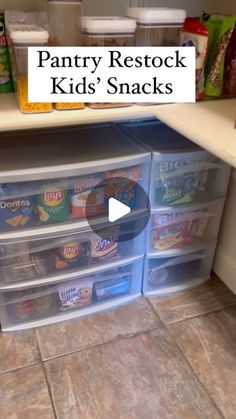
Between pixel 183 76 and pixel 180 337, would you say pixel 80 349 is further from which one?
pixel 183 76

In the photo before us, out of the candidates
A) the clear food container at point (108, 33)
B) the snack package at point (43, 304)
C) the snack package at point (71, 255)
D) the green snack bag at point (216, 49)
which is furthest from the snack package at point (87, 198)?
the green snack bag at point (216, 49)

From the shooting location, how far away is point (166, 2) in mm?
1152

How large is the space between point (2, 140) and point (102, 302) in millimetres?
665

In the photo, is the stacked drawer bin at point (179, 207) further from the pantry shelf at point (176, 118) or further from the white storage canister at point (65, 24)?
the white storage canister at point (65, 24)

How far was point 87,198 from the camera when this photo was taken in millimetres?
1050

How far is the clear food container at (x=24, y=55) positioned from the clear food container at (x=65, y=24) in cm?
7

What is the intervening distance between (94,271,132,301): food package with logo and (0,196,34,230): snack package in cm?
36

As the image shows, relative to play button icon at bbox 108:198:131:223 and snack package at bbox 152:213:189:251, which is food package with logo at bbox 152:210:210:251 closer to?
snack package at bbox 152:213:189:251

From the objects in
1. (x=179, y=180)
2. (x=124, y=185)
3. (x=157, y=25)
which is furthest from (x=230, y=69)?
(x=124, y=185)

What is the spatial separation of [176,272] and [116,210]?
1.43 feet

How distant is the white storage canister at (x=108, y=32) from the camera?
0.89 m

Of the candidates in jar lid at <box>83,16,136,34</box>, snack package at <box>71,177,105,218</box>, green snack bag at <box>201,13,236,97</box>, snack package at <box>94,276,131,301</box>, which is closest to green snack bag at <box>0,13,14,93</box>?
jar lid at <box>83,16,136,34</box>

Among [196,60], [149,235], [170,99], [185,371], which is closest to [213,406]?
[185,371]

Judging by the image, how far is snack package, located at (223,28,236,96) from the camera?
3.36ft
